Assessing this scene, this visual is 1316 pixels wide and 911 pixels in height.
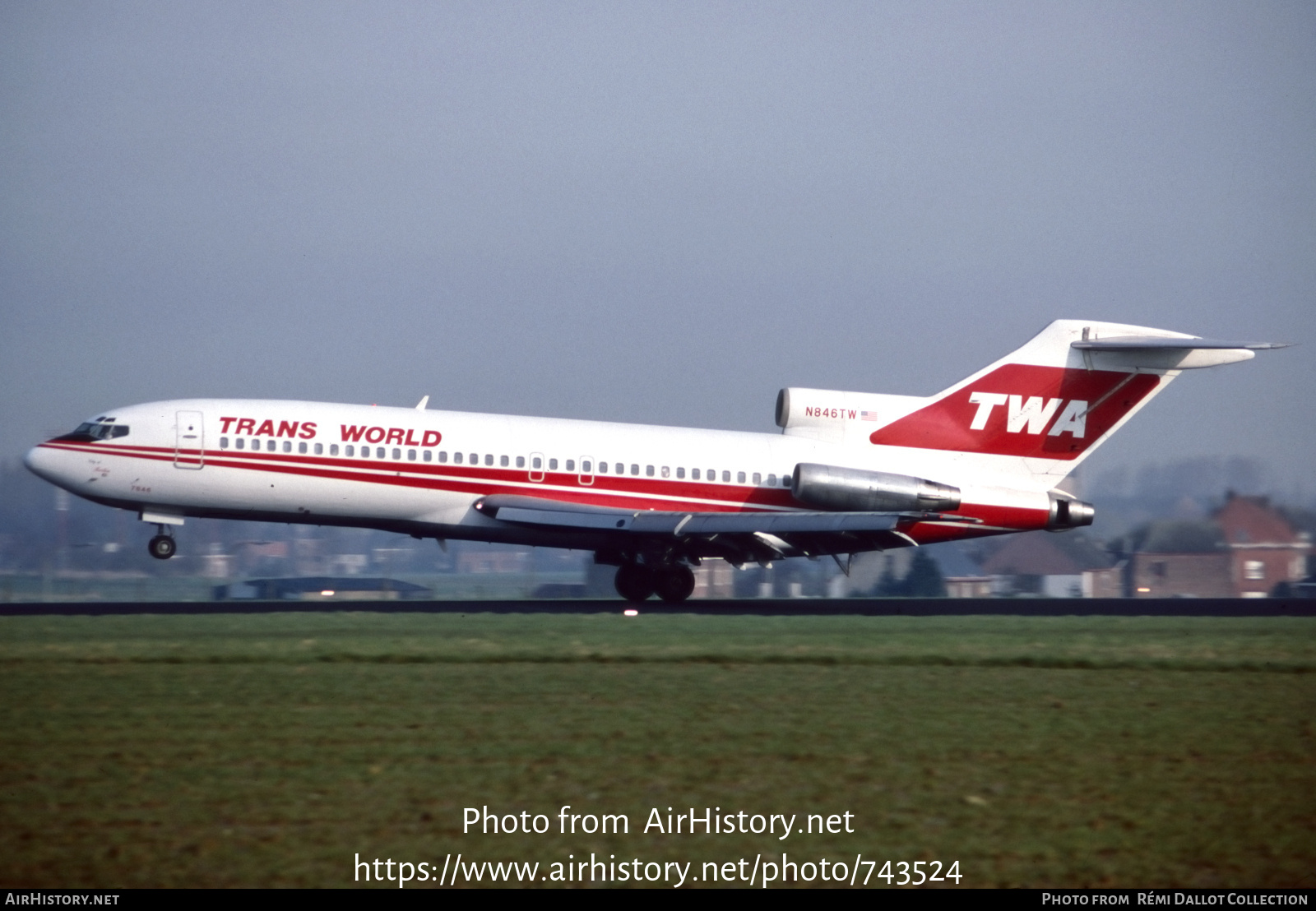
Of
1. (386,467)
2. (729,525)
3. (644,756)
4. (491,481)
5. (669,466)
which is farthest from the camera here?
(669,466)

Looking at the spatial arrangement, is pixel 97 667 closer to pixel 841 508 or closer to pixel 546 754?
pixel 546 754

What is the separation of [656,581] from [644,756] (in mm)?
18967

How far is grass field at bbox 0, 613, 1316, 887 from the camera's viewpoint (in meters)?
8.04

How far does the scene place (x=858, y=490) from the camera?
28609 millimetres

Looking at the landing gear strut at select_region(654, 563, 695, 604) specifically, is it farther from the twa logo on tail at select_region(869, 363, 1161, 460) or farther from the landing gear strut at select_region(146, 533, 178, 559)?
the landing gear strut at select_region(146, 533, 178, 559)

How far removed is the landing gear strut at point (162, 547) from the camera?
27453 millimetres

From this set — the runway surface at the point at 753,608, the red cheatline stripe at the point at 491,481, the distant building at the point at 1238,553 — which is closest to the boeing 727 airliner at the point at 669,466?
the red cheatline stripe at the point at 491,481

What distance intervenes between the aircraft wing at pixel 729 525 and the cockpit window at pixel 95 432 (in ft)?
24.6

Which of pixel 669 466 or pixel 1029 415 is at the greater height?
pixel 1029 415

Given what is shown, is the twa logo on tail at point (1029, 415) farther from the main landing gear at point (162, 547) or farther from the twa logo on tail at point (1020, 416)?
the main landing gear at point (162, 547)

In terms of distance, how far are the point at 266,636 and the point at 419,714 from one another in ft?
24.8

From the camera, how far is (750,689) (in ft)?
45.2

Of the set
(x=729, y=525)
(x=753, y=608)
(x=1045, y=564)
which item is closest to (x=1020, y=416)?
(x=753, y=608)

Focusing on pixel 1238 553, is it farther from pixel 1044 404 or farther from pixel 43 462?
pixel 43 462
